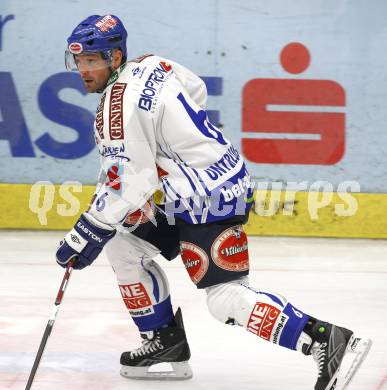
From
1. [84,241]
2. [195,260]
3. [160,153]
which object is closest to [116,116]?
[160,153]

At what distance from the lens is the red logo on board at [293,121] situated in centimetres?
542

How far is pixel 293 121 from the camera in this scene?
5.44 metres

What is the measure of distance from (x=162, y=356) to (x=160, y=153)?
27.8 inches

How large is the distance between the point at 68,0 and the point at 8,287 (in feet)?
6.01

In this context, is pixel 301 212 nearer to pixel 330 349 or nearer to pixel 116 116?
pixel 330 349

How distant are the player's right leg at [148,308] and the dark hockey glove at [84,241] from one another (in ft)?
0.64

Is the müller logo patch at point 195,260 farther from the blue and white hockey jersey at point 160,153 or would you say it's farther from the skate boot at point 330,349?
the skate boot at point 330,349

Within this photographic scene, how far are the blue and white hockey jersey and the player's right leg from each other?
0.20 meters

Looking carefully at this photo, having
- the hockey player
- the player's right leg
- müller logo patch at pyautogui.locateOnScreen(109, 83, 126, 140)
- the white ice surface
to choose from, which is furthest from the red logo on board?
müller logo patch at pyautogui.locateOnScreen(109, 83, 126, 140)

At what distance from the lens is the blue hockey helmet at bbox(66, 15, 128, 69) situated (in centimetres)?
280

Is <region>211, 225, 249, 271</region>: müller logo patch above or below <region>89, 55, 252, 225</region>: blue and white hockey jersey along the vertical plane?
below

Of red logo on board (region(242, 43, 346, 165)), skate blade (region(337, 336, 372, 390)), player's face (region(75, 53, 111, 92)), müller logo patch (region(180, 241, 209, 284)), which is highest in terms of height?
player's face (region(75, 53, 111, 92))

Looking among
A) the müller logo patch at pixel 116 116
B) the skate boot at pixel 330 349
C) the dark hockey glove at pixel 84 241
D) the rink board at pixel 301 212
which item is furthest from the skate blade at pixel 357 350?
A: the rink board at pixel 301 212

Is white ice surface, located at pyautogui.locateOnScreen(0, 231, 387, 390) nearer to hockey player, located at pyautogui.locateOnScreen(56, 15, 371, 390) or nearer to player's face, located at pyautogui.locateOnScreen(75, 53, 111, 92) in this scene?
hockey player, located at pyautogui.locateOnScreen(56, 15, 371, 390)
